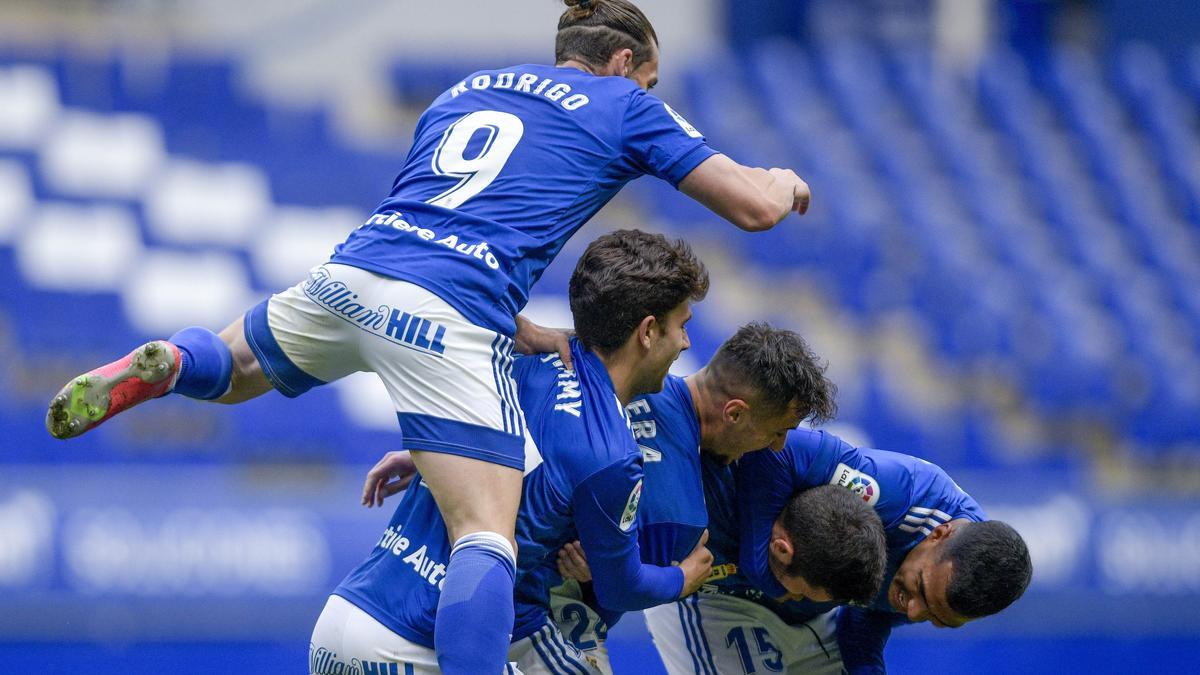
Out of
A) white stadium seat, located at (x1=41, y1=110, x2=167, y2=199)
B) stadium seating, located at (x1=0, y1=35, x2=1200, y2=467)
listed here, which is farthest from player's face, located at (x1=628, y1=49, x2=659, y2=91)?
white stadium seat, located at (x1=41, y1=110, x2=167, y2=199)

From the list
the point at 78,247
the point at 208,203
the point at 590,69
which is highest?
the point at 208,203

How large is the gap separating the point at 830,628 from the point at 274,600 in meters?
3.45

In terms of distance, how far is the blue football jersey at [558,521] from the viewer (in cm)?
400

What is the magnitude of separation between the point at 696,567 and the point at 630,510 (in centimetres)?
45

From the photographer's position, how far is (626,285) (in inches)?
163

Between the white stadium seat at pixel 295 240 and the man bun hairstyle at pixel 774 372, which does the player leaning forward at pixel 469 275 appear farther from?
the white stadium seat at pixel 295 240

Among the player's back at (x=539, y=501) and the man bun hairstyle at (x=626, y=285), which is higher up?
the man bun hairstyle at (x=626, y=285)

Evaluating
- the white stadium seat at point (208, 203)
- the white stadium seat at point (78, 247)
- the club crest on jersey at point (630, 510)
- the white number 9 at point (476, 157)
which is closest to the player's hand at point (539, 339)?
the white number 9 at point (476, 157)

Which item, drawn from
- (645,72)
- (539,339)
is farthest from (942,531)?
(645,72)

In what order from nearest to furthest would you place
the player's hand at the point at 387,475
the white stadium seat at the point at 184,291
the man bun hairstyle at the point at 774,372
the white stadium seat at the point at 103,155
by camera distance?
the man bun hairstyle at the point at 774,372 → the player's hand at the point at 387,475 → the white stadium seat at the point at 184,291 → the white stadium seat at the point at 103,155

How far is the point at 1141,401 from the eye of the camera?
1104 centimetres

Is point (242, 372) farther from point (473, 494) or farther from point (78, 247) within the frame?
point (78, 247)

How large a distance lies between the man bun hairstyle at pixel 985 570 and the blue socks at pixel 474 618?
1.37 metres

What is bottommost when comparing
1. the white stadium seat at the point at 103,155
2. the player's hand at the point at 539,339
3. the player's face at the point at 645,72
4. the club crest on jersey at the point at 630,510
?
the club crest on jersey at the point at 630,510
